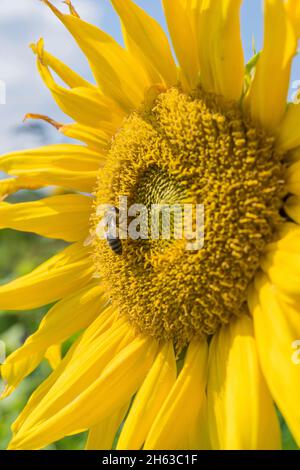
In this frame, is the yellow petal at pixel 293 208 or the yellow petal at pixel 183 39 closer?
the yellow petal at pixel 293 208

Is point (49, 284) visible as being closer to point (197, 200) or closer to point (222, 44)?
point (197, 200)

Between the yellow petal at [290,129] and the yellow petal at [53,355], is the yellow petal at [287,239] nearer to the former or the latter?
the yellow petal at [290,129]

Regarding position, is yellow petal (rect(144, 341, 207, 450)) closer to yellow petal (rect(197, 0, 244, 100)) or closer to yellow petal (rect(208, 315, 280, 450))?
yellow petal (rect(208, 315, 280, 450))

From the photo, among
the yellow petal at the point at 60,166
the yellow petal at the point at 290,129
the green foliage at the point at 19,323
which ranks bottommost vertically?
the green foliage at the point at 19,323

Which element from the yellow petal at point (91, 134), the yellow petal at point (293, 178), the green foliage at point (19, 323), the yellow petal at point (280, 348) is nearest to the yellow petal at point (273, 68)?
the yellow petal at point (293, 178)

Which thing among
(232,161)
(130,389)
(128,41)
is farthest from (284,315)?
(128,41)

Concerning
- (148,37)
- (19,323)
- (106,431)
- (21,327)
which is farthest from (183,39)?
(19,323)

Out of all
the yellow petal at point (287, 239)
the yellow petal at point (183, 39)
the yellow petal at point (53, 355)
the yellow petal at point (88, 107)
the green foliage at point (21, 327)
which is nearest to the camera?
the yellow petal at point (287, 239)
